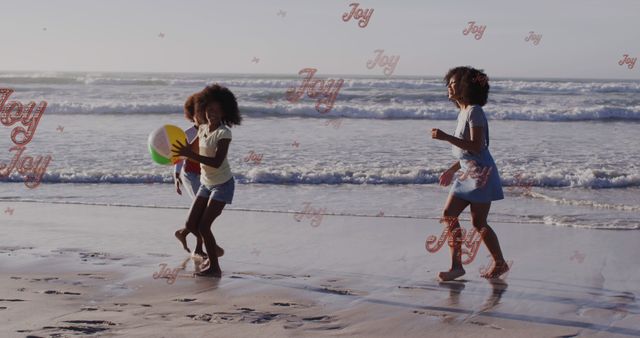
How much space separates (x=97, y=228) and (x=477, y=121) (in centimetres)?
420

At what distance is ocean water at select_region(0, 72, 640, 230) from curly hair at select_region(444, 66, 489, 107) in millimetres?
3109

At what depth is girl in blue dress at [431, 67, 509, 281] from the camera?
5.73 metres

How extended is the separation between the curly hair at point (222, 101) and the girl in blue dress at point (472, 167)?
158 centimetres

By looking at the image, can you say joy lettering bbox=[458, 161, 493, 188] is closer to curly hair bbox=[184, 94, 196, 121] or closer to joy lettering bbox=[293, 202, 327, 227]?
curly hair bbox=[184, 94, 196, 121]

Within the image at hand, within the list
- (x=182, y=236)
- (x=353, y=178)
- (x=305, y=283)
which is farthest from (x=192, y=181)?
(x=353, y=178)

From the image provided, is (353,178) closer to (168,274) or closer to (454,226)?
(454,226)

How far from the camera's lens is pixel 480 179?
5859 millimetres

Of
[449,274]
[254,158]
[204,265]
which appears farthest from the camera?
[254,158]

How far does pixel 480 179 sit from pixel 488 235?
0.43m

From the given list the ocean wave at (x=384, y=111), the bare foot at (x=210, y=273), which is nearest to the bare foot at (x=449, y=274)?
the bare foot at (x=210, y=273)

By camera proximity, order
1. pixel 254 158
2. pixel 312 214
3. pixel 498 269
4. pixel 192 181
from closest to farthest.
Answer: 1. pixel 498 269
2. pixel 192 181
3. pixel 312 214
4. pixel 254 158

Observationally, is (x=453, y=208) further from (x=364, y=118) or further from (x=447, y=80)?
(x=364, y=118)

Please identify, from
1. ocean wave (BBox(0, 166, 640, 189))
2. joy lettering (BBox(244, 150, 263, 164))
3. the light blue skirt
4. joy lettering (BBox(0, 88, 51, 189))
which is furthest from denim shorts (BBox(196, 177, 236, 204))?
joy lettering (BBox(244, 150, 263, 164))

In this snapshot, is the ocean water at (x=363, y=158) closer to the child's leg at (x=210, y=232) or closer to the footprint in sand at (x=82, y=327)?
the child's leg at (x=210, y=232)
